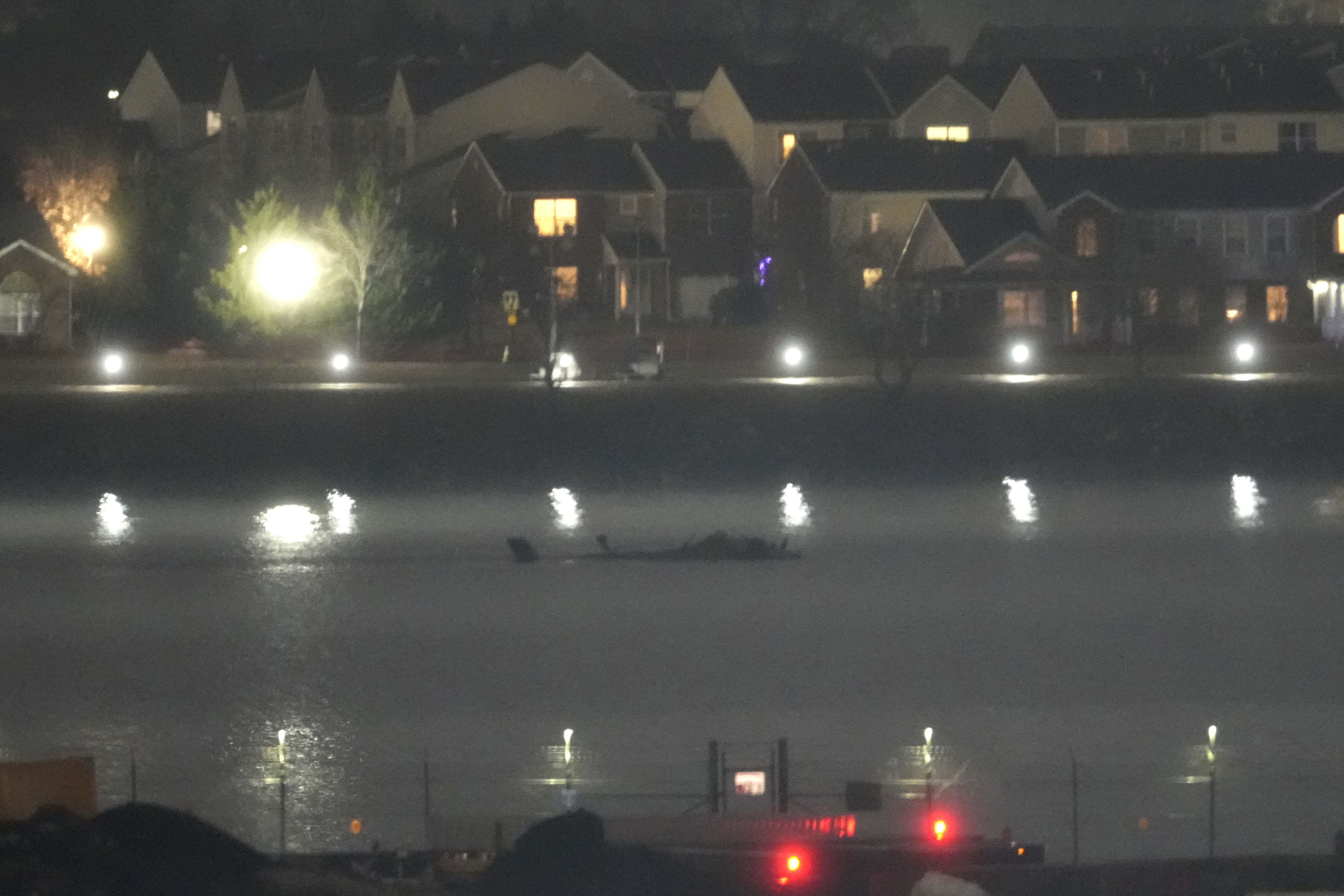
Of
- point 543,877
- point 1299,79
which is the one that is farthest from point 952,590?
point 1299,79

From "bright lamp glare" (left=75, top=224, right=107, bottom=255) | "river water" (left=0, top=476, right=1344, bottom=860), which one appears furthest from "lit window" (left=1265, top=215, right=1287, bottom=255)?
"river water" (left=0, top=476, right=1344, bottom=860)

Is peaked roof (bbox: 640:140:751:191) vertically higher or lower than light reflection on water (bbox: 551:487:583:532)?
higher

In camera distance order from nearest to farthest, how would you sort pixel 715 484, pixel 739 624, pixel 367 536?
pixel 739 624, pixel 367 536, pixel 715 484

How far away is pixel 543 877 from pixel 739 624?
8978 millimetres

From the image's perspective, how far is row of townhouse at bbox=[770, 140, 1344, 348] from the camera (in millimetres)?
47156

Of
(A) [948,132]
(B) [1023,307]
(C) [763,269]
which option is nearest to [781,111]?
(A) [948,132]

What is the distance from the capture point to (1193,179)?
50125 millimetres

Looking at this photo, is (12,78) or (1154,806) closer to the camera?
(1154,806)

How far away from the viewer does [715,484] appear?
28016mm

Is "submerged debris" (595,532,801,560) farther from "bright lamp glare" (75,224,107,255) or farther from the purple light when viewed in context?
"bright lamp glare" (75,224,107,255)

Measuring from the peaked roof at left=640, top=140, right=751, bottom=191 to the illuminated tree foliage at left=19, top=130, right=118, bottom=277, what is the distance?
11.9m

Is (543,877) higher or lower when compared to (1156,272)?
lower

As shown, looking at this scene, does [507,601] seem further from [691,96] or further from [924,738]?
[691,96]

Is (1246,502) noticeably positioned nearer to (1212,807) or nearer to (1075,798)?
(1212,807)
